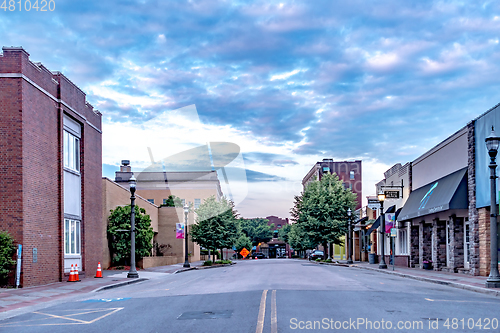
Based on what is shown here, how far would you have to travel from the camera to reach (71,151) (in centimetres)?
2594

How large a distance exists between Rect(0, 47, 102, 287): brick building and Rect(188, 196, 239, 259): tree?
21887mm

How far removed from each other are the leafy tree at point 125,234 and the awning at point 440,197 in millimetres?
18047

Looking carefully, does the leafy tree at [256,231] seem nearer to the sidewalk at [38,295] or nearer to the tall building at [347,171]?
the tall building at [347,171]

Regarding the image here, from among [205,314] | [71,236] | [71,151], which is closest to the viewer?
[205,314]

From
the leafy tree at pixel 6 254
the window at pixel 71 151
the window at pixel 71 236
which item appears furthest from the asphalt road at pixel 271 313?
the window at pixel 71 151

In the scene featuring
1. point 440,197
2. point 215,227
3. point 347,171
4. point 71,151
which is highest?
point 347,171

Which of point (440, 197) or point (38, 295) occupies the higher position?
point (440, 197)

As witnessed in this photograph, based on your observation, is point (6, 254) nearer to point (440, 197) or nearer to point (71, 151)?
point (71, 151)

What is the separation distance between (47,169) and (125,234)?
565 inches

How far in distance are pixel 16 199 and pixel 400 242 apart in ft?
102

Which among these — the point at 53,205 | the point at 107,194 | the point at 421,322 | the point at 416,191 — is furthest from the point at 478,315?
the point at 107,194

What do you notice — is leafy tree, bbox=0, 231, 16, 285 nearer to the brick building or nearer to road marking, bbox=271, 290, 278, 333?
the brick building

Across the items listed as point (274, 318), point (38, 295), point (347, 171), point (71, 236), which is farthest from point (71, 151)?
point (347, 171)

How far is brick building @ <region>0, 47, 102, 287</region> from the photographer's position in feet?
65.0
